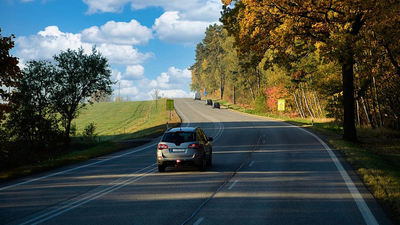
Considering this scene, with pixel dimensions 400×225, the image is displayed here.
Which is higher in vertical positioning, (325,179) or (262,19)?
(262,19)

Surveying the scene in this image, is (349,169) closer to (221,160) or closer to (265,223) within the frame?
(221,160)

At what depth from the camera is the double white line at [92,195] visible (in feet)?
29.9

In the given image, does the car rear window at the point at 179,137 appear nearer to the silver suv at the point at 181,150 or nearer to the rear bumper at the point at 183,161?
the silver suv at the point at 181,150

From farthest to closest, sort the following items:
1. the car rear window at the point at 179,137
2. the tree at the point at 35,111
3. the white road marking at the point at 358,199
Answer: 1. the tree at the point at 35,111
2. the car rear window at the point at 179,137
3. the white road marking at the point at 358,199

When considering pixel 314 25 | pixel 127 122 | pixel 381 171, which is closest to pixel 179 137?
pixel 381 171

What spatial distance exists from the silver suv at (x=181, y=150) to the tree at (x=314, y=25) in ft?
34.8

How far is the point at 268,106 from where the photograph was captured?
8375 cm

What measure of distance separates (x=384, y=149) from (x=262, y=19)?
32.6 ft

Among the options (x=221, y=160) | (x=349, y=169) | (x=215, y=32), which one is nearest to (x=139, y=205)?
(x=349, y=169)

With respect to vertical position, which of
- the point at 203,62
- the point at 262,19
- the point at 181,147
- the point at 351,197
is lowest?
the point at 351,197

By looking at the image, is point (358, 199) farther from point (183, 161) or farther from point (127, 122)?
point (127, 122)

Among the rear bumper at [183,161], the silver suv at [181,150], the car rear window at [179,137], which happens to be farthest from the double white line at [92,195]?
the car rear window at [179,137]

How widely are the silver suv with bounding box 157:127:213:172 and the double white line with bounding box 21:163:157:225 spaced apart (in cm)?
85

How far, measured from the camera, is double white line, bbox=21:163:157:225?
9102mm
